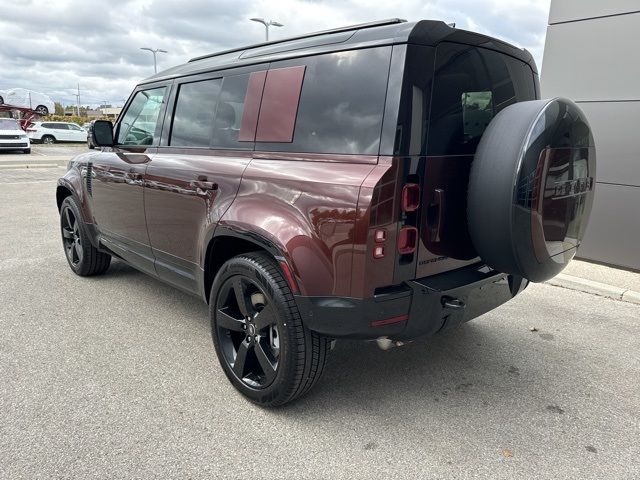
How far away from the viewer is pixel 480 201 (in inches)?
92.5

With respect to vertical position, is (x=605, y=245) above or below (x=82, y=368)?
above

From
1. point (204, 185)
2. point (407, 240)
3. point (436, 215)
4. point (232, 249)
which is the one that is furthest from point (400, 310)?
point (204, 185)

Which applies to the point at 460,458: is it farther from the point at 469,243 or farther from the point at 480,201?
the point at 480,201

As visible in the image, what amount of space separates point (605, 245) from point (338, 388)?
14.1 feet

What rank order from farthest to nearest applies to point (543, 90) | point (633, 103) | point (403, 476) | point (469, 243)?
point (543, 90) < point (633, 103) < point (469, 243) < point (403, 476)

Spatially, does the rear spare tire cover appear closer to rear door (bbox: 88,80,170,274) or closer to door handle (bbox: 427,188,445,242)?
door handle (bbox: 427,188,445,242)

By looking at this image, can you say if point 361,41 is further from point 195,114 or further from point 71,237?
point 71,237

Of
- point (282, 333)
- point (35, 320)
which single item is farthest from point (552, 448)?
point (35, 320)

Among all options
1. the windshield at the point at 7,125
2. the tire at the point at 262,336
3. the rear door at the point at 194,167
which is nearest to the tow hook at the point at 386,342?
the tire at the point at 262,336

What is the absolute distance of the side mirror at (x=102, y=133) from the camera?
13.6 ft

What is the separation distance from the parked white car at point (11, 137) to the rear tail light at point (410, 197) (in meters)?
25.5

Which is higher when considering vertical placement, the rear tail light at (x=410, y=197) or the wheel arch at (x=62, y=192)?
the rear tail light at (x=410, y=197)

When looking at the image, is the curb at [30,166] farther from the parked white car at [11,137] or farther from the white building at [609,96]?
the white building at [609,96]

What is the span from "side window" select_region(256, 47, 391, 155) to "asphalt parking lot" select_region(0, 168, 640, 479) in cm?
145
